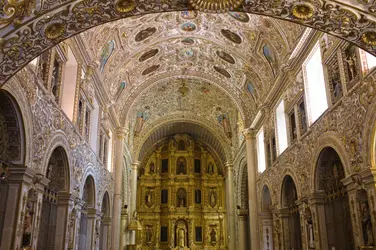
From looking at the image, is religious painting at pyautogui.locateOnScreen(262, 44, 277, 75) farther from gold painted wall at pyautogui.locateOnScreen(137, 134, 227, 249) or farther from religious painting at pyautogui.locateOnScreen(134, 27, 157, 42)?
gold painted wall at pyautogui.locateOnScreen(137, 134, 227, 249)

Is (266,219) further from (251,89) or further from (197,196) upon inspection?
(197,196)

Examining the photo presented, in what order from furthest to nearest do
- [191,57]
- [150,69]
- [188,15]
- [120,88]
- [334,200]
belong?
[150,69] → [191,57] → [120,88] → [188,15] → [334,200]

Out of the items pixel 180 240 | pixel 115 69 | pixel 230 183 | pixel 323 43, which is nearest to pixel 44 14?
pixel 323 43

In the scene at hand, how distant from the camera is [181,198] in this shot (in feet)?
116

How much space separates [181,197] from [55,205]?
23373 mm

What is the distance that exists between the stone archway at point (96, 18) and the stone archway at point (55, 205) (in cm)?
554

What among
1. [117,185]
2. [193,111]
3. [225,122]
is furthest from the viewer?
[193,111]

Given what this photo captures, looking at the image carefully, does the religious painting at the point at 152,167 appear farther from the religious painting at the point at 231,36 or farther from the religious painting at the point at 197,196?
the religious painting at the point at 231,36

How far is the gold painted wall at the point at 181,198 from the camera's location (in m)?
33.7

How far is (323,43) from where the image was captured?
12547 millimetres

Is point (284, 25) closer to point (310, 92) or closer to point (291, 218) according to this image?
point (310, 92)

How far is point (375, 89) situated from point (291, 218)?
9158mm

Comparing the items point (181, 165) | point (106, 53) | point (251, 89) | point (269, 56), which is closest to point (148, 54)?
point (106, 53)

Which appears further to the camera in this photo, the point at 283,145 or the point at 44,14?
the point at 283,145
